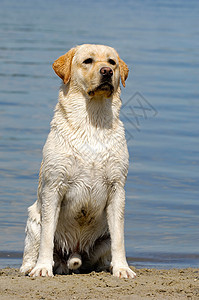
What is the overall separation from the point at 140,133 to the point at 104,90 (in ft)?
22.1

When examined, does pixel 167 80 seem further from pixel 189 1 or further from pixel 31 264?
pixel 189 1

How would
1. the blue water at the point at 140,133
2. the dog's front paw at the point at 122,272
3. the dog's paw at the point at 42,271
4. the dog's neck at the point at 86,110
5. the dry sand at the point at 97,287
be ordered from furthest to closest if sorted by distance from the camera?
the blue water at the point at 140,133, the dog's neck at the point at 86,110, the dog's front paw at the point at 122,272, the dog's paw at the point at 42,271, the dry sand at the point at 97,287

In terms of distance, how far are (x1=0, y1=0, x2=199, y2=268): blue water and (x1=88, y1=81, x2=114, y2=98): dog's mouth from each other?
7.07 ft

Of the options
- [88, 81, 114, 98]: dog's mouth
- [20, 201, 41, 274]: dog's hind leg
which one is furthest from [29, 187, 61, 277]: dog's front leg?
[88, 81, 114, 98]: dog's mouth

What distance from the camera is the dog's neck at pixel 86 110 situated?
6375mm

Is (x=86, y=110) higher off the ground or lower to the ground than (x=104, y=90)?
lower

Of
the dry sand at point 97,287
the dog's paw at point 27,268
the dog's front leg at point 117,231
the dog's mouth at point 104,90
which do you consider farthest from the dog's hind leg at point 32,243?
the dog's mouth at point 104,90

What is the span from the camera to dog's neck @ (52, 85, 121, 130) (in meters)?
6.38

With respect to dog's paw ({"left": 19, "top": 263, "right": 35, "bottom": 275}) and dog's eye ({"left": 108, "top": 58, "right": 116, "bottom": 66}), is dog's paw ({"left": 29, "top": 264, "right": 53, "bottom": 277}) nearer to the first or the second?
dog's paw ({"left": 19, "top": 263, "right": 35, "bottom": 275})

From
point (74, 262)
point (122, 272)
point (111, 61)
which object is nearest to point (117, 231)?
point (122, 272)

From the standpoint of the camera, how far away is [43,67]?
20.2 meters

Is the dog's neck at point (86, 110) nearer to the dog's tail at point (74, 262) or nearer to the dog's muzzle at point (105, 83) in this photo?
the dog's muzzle at point (105, 83)

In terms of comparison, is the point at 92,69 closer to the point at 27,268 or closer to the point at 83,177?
the point at 83,177

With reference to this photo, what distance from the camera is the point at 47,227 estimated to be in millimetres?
6141
